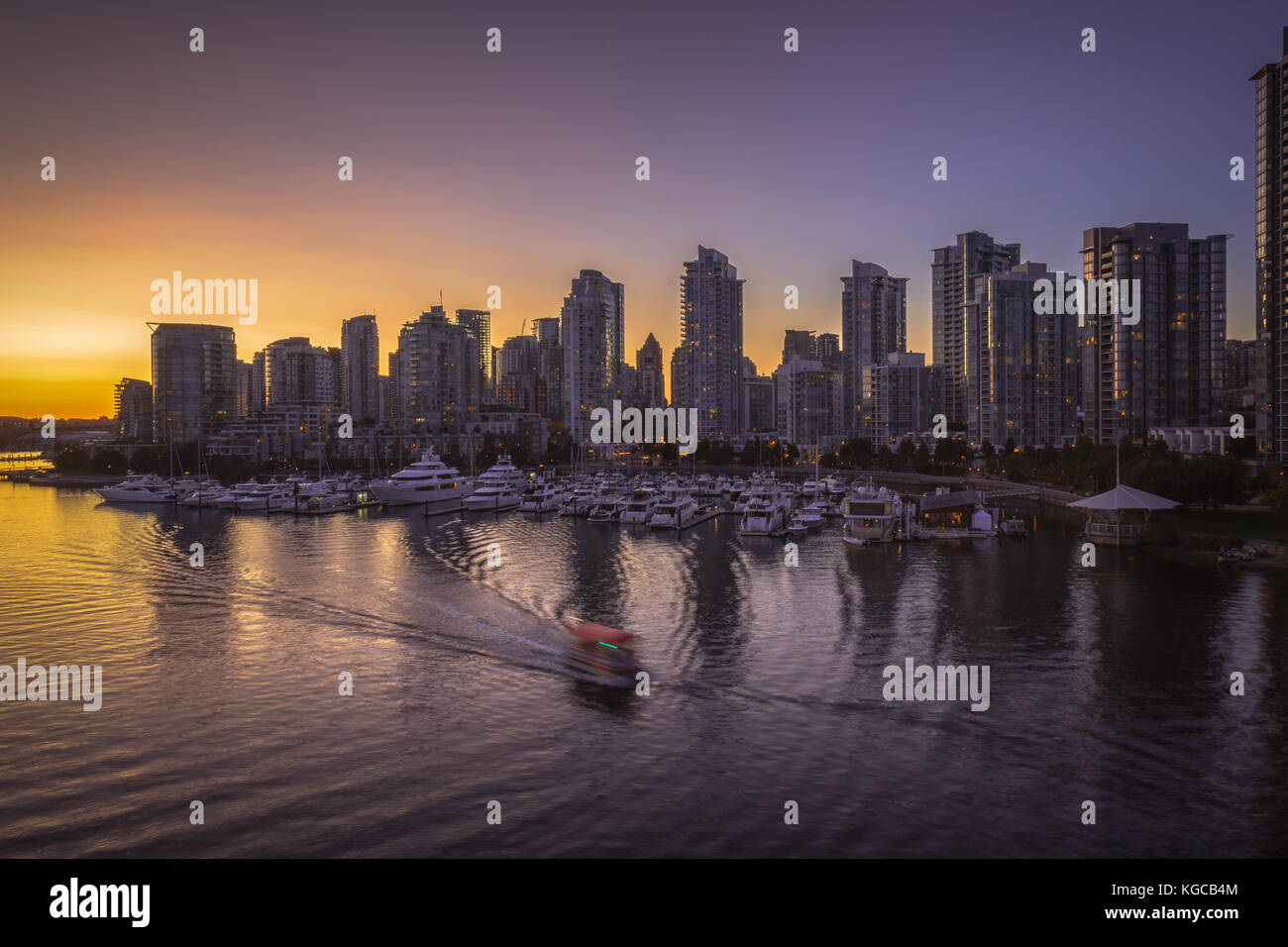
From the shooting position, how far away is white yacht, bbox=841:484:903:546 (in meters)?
60.5

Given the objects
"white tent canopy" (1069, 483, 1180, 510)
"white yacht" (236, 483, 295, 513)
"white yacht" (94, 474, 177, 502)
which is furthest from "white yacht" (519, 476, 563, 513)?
"white tent canopy" (1069, 483, 1180, 510)

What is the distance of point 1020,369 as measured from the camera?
174 m

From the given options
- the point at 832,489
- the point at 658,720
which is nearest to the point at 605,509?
the point at 832,489

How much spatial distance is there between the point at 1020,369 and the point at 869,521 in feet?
441

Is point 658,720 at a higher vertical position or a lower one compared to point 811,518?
lower

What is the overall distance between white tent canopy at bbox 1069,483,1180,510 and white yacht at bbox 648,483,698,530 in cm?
3280

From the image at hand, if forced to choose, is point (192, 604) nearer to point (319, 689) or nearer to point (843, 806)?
point (319, 689)

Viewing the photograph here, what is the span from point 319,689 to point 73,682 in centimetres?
930

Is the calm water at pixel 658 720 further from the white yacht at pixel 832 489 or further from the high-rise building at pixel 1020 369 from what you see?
the high-rise building at pixel 1020 369

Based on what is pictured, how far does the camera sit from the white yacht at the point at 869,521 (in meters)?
60.5

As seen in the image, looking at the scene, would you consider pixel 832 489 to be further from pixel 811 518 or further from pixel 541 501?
pixel 541 501

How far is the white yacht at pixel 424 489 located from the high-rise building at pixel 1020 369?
410 ft

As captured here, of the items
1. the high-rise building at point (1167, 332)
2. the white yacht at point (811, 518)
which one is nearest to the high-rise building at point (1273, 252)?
the high-rise building at point (1167, 332)
